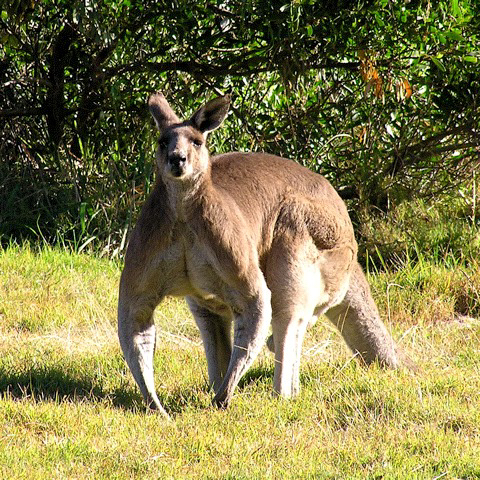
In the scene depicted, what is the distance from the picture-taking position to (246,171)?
5.44m

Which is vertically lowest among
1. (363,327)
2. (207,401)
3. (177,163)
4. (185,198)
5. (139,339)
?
(207,401)

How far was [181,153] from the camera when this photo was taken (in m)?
4.71

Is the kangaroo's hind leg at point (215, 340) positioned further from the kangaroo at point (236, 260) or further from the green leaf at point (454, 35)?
the green leaf at point (454, 35)

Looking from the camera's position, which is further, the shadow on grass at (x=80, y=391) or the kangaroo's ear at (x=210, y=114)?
the kangaroo's ear at (x=210, y=114)

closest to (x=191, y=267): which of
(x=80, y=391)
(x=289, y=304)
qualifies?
(x=289, y=304)

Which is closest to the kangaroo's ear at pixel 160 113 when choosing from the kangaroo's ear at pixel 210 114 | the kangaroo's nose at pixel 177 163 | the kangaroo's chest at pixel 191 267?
the kangaroo's ear at pixel 210 114

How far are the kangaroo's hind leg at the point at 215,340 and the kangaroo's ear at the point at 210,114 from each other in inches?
38.7

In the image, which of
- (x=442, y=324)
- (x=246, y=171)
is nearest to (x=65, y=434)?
(x=246, y=171)

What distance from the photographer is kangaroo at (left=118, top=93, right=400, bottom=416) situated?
478 cm

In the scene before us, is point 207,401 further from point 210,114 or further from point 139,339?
point 210,114

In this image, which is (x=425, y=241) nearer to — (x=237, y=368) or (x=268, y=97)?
(x=268, y=97)

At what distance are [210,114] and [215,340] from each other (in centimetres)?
126

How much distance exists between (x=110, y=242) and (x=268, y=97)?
2177 millimetres

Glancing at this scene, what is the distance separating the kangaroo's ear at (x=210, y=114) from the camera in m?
5.01
